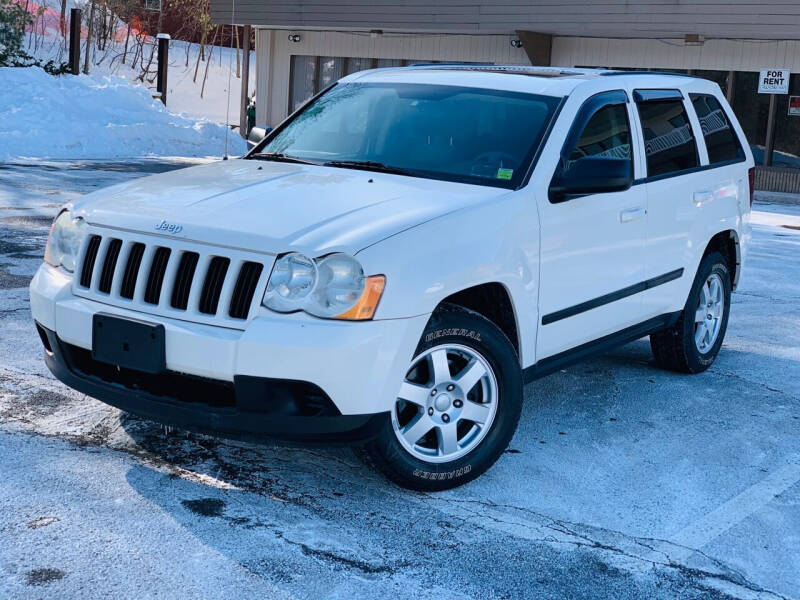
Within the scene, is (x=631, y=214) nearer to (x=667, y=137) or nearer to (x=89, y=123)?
(x=667, y=137)

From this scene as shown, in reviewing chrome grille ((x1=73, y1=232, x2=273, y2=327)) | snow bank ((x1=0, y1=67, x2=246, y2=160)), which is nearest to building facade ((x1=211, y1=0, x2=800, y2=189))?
snow bank ((x1=0, y1=67, x2=246, y2=160))

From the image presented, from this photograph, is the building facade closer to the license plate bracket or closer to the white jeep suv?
the white jeep suv

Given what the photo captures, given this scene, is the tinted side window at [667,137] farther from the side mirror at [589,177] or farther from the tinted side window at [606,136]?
the side mirror at [589,177]

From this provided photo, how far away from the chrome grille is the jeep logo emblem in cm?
5

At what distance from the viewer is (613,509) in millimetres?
4535

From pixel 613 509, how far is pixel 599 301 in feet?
4.16

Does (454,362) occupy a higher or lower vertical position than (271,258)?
lower

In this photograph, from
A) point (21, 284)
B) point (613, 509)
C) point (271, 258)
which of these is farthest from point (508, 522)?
point (21, 284)

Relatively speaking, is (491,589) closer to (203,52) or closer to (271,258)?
(271,258)

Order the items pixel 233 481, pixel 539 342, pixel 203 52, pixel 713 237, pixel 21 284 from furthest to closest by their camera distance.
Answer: pixel 203 52
pixel 21 284
pixel 713 237
pixel 539 342
pixel 233 481

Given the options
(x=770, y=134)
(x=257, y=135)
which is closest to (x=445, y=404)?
(x=257, y=135)

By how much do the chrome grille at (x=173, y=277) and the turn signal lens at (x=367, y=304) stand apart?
34 cm

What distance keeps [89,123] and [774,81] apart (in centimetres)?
1430

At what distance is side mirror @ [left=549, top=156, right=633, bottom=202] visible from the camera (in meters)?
5.04
